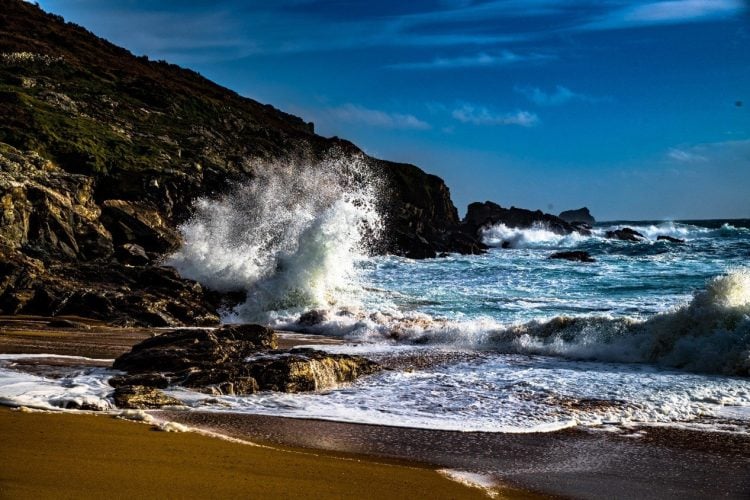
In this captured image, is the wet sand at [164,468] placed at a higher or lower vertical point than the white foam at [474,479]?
higher

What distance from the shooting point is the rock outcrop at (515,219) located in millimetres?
66750

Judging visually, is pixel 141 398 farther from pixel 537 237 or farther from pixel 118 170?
pixel 537 237

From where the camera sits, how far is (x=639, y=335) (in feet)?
42.3

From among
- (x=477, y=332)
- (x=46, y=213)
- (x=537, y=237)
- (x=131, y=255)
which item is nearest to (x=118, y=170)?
(x=131, y=255)

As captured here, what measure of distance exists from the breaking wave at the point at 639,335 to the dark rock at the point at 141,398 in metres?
7.71

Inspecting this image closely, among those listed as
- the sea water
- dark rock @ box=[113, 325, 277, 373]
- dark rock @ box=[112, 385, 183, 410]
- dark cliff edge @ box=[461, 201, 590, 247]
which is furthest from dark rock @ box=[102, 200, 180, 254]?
dark cliff edge @ box=[461, 201, 590, 247]

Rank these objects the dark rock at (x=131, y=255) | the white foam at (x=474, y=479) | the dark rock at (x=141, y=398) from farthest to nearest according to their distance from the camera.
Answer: the dark rock at (x=131, y=255), the dark rock at (x=141, y=398), the white foam at (x=474, y=479)

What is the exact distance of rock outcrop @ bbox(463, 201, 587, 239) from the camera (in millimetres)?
66750

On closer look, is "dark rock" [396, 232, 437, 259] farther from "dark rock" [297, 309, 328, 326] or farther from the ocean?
"dark rock" [297, 309, 328, 326]

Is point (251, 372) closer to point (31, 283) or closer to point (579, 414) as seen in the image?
point (579, 414)

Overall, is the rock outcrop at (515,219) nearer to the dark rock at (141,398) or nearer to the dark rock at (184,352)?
the dark rock at (184,352)

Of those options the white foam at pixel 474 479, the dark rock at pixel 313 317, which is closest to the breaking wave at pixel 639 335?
the dark rock at pixel 313 317

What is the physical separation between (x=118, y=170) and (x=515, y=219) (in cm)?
4661

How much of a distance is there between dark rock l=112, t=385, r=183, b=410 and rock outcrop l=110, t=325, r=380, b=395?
365 mm
